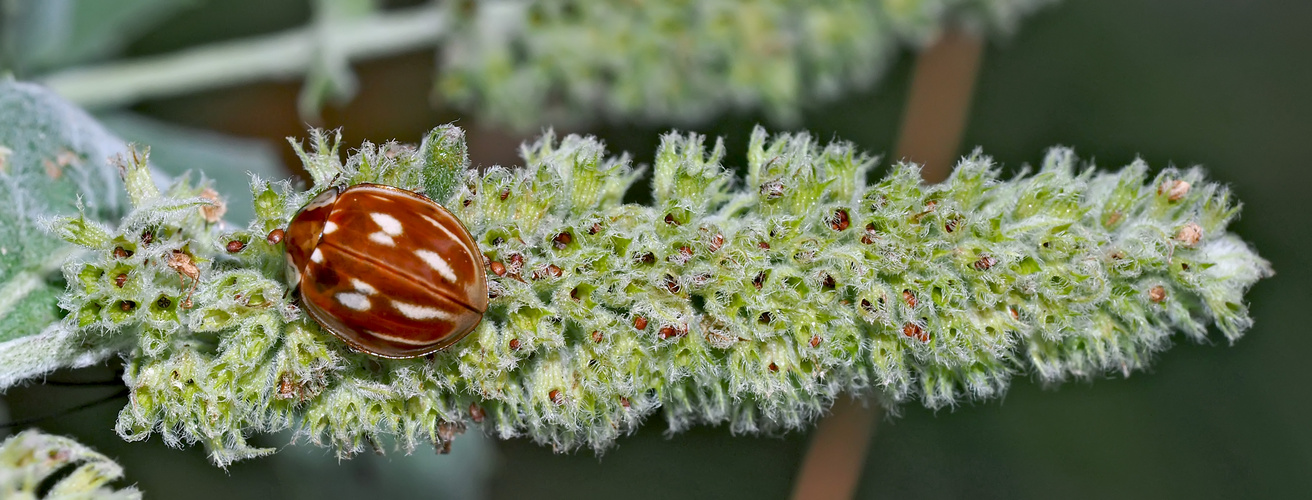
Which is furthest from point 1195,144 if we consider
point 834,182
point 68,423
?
point 68,423

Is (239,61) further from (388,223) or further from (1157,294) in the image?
(1157,294)

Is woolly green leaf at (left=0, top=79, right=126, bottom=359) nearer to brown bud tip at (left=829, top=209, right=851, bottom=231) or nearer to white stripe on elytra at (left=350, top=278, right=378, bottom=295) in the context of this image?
white stripe on elytra at (left=350, top=278, right=378, bottom=295)

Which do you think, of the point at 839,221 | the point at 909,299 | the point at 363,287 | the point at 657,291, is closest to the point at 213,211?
the point at 363,287

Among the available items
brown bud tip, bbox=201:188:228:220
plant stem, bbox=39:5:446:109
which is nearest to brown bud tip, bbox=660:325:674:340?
brown bud tip, bbox=201:188:228:220

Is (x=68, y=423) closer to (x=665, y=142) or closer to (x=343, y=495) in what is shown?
(x=343, y=495)

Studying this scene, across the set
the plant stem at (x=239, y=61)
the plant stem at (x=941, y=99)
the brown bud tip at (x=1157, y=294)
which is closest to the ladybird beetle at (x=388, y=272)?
the brown bud tip at (x=1157, y=294)

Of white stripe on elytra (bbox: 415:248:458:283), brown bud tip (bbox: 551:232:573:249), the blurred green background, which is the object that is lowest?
white stripe on elytra (bbox: 415:248:458:283)

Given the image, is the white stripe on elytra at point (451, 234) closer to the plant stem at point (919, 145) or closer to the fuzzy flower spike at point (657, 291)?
the fuzzy flower spike at point (657, 291)
